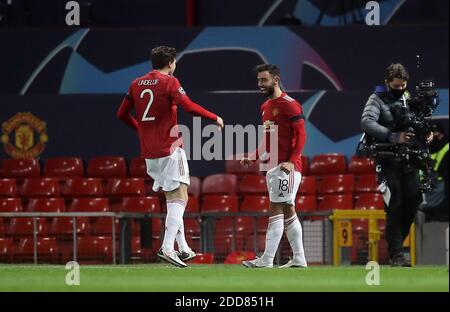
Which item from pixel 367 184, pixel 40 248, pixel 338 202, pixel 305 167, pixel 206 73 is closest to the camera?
pixel 40 248

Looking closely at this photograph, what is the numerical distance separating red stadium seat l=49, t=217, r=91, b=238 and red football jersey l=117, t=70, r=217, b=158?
15.3 feet

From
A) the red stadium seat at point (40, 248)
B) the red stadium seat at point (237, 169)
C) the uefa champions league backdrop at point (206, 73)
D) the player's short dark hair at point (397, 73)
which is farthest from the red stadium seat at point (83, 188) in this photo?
the player's short dark hair at point (397, 73)

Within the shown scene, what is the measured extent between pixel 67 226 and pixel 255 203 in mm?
3226

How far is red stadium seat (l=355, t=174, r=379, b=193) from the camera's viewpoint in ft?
59.1

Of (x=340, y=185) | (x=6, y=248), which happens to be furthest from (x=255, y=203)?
(x=6, y=248)

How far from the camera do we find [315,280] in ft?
32.5

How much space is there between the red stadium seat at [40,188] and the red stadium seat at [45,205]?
0.25 metres

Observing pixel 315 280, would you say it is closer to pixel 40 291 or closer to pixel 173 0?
pixel 40 291

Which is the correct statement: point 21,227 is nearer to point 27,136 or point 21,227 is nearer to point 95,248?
point 95,248

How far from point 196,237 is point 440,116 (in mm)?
4999

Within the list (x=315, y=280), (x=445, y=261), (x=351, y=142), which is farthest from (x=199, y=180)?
(x=315, y=280)

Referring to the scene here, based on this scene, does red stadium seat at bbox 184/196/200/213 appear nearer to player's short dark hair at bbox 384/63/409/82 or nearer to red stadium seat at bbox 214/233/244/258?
red stadium seat at bbox 214/233/244/258

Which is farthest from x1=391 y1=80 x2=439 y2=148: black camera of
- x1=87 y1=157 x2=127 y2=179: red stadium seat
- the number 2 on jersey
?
x1=87 y1=157 x2=127 y2=179: red stadium seat

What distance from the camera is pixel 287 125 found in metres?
11.5
